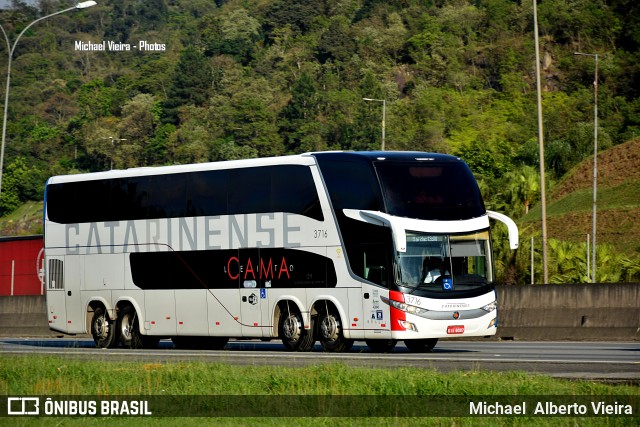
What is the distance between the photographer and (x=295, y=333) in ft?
88.0

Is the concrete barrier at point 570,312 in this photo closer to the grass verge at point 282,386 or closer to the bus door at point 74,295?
the bus door at point 74,295

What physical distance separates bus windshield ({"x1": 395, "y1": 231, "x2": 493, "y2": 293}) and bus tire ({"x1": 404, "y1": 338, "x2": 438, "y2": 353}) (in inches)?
77.2

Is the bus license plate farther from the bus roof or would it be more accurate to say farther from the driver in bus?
the bus roof

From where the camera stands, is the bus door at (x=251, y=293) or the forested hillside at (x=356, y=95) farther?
the forested hillside at (x=356, y=95)

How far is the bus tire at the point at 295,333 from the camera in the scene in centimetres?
2653

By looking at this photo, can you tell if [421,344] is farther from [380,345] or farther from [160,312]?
[160,312]

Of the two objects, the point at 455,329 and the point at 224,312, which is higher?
the point at 224,312

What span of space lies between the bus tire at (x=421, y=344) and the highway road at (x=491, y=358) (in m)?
0.23

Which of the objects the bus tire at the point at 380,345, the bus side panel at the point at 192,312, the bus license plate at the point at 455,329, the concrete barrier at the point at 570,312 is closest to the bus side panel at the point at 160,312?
the bus side panel at the point at 192,312

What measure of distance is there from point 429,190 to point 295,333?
415 cm

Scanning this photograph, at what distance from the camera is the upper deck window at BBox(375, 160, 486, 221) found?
25156 millimetres

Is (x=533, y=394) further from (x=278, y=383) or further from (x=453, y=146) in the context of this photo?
(x=453, y=146)

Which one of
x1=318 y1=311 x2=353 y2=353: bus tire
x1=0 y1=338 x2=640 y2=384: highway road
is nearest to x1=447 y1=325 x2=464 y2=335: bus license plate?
x1=0 y1=338 x2=640 y2=384: highway road

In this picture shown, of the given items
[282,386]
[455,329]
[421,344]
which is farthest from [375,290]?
[282,386]
